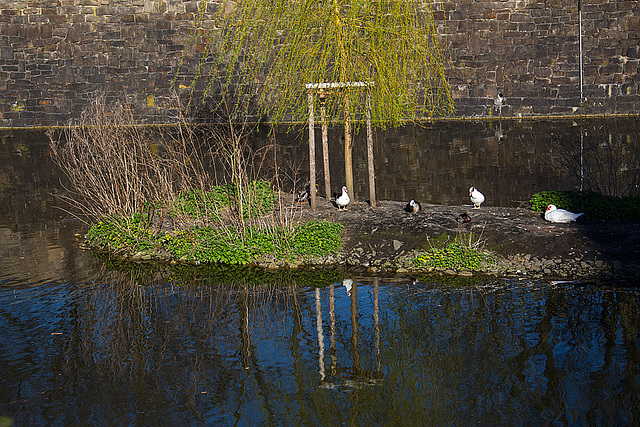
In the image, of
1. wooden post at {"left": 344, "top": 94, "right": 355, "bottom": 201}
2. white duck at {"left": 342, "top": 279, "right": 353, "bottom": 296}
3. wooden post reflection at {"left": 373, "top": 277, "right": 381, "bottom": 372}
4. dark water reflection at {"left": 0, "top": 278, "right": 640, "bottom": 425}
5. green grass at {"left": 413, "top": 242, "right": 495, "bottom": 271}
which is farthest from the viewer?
Answer: wooden post at {"left": 344, "top": 94, "right": 355, "bottom": 201}

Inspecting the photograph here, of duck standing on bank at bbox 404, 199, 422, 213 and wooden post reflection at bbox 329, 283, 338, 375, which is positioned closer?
wooden post reflection at bbox 329, 283, 338, 375

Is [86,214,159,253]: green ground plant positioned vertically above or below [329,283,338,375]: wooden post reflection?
above

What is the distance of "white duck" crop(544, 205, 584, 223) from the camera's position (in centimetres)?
796

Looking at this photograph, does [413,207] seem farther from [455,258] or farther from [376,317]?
[376,317]

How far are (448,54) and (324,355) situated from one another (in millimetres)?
16834

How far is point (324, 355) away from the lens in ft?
17.5

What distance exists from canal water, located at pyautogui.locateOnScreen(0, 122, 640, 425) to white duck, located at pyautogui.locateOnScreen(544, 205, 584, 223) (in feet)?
4.92

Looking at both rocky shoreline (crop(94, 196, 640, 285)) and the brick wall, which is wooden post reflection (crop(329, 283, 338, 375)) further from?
the brick wall

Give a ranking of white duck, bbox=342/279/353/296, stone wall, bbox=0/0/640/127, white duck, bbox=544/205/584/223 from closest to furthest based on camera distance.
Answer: white duck, bbox=342/279/353/296 < white duck, bbox=544/205/584/223 < stone wall, bbox=0/0/640/127

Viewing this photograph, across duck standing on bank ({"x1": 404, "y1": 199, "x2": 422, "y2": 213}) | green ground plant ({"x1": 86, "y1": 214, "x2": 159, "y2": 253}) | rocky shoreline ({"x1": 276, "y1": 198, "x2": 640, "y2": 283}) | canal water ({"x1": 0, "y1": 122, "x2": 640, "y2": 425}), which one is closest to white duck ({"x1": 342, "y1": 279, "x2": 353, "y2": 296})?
canal water ({"x1": 0, "y1": 122, "x2": 640, "y2": 425})

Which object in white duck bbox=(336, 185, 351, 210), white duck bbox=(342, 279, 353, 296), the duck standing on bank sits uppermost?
white duck bbox=(336, 185, 351, 210)

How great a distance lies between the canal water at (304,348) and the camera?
4500 mm

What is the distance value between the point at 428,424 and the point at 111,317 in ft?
10.5

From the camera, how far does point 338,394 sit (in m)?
4.70
